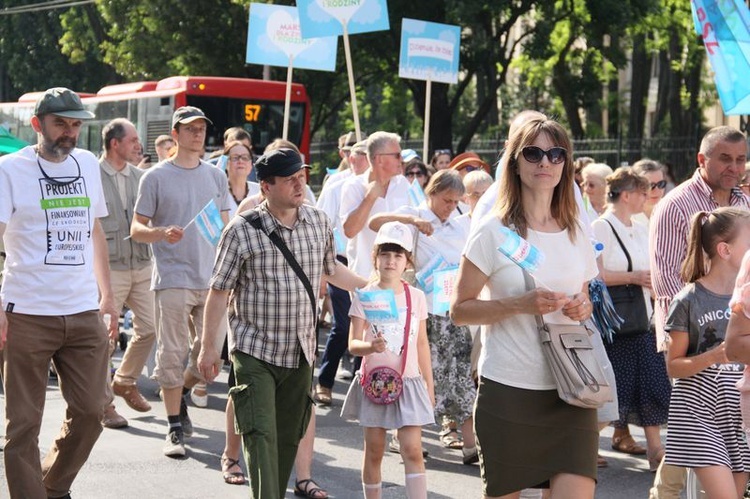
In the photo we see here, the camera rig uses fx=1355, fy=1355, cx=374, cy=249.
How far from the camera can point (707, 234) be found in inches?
229

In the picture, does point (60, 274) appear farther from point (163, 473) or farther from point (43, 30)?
point (43, 30)

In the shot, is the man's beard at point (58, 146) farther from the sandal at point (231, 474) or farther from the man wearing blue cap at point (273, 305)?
the sandal at point (231, 474)

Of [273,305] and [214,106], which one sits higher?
[214,106]

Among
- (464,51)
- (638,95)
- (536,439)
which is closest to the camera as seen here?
(536,439)

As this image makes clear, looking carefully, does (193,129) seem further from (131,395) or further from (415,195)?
(131,395)

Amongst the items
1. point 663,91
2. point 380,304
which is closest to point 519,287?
point 380,304

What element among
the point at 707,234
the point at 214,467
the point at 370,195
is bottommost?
the point at 214,467

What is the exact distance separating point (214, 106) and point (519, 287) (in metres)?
20.8

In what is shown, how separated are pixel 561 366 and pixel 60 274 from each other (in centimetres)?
270

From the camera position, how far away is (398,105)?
40.3 meters

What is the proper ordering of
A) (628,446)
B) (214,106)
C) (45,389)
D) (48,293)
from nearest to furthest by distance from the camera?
(48,293) → (45,389) → (628,446) → (214,106)

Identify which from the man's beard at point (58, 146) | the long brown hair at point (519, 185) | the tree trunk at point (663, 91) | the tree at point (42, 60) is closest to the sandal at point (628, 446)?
the long brown hair at point (519, 185)

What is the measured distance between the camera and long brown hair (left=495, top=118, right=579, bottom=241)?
5.05 m

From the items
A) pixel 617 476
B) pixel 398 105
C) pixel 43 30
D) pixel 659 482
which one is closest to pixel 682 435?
pixel 659 482
